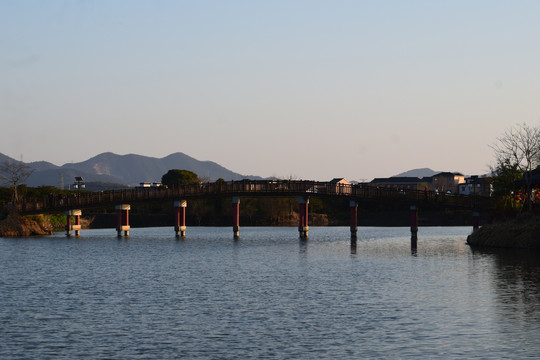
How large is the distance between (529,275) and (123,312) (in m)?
30.2

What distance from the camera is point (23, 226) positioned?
4520 inches

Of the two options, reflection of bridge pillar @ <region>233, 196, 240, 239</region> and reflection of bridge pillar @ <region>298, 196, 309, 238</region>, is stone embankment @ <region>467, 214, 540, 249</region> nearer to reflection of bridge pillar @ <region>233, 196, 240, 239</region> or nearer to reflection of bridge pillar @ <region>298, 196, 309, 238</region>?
reflection of bridge pillar @ <region>298, 196, 309, 238</region>

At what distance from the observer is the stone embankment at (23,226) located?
112375 millimetres

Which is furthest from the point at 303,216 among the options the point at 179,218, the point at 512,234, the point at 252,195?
the point at 512,234

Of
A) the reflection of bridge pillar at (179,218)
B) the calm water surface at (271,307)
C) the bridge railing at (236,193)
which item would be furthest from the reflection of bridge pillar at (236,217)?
the calm water surface at (271,307)

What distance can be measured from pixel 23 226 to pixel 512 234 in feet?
230

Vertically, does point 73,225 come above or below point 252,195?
below

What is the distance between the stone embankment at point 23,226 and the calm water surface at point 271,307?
4094 centimetres

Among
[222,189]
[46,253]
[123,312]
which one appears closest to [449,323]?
[123,312]

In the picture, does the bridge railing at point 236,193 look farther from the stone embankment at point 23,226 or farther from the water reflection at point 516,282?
the water reflection at point 516,282

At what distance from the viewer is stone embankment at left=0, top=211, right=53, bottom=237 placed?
11238 centimetres

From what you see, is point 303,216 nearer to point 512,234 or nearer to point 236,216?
point 236,216

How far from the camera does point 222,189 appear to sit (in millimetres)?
112000

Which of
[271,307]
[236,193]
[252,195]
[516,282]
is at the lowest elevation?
[271,307]
